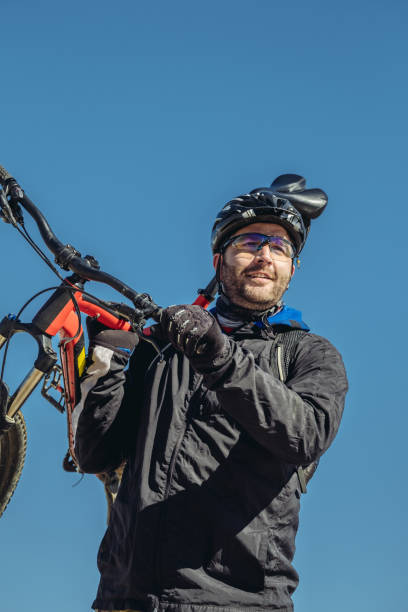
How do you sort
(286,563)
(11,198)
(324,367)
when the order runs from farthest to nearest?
(11,198) → (324,367) → (286,563)

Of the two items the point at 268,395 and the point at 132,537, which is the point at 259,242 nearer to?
the point at 268,395

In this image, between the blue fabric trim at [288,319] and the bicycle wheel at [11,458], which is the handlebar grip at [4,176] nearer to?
the blue fabric trim at [288,319]

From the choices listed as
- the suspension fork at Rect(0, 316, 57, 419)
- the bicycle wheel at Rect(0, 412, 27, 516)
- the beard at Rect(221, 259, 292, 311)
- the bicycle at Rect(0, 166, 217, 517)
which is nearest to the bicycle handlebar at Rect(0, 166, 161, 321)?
the bicycle at Rect(0, 166, 217, 517)

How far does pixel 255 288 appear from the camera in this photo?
16.4 ft

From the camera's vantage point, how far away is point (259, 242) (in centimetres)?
516

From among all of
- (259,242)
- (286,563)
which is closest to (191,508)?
(286,563)

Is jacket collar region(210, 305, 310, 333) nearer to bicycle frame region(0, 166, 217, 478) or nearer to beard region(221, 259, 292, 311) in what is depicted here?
beard region(221, 259, 292, 311)

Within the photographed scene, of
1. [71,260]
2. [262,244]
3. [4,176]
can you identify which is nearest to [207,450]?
[71,260]

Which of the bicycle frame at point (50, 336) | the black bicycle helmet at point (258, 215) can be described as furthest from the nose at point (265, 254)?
the bicycle frame at point (50, 336)

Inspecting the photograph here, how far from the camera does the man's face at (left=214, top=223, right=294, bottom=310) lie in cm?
500

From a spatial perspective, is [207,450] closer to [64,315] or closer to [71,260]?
[71,260]

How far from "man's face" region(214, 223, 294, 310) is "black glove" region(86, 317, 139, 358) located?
0.74 m

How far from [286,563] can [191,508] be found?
57 cm

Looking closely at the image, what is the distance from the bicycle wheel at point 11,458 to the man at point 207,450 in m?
4.30
